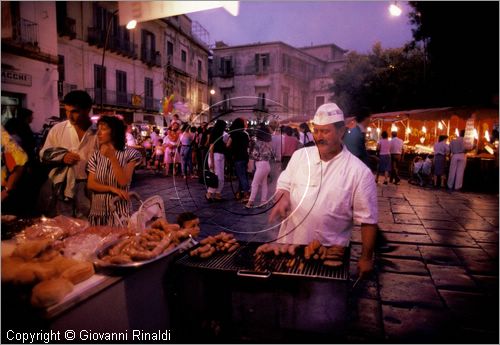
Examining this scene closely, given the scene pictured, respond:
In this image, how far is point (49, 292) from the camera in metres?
1.66

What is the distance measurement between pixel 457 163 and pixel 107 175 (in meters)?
11.8

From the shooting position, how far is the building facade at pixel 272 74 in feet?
115

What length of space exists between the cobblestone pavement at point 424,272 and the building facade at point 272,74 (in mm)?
25903

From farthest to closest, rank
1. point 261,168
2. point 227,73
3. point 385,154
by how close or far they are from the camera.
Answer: point 227,73, point 385,154, point 261,168

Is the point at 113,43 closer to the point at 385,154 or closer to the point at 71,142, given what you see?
the point at 385,154

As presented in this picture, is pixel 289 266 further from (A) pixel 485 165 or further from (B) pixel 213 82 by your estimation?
(B) pixel 213 82

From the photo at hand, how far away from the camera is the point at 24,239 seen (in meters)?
2.40

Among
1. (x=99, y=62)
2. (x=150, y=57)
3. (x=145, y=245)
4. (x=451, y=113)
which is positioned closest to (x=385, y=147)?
(x=451, y=113)

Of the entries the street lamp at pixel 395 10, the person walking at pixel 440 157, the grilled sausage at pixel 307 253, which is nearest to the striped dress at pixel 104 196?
the grilled sausage at pixel 307 253

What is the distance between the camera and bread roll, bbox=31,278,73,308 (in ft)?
5.37

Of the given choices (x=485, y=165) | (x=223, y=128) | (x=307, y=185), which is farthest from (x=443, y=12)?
(x=307, y=185)

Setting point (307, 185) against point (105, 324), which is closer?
point (105, 324)

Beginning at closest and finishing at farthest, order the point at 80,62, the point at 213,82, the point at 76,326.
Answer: the point at 76,326 < the point at 80,62 < the point at 213,82

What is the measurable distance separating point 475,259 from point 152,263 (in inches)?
178
